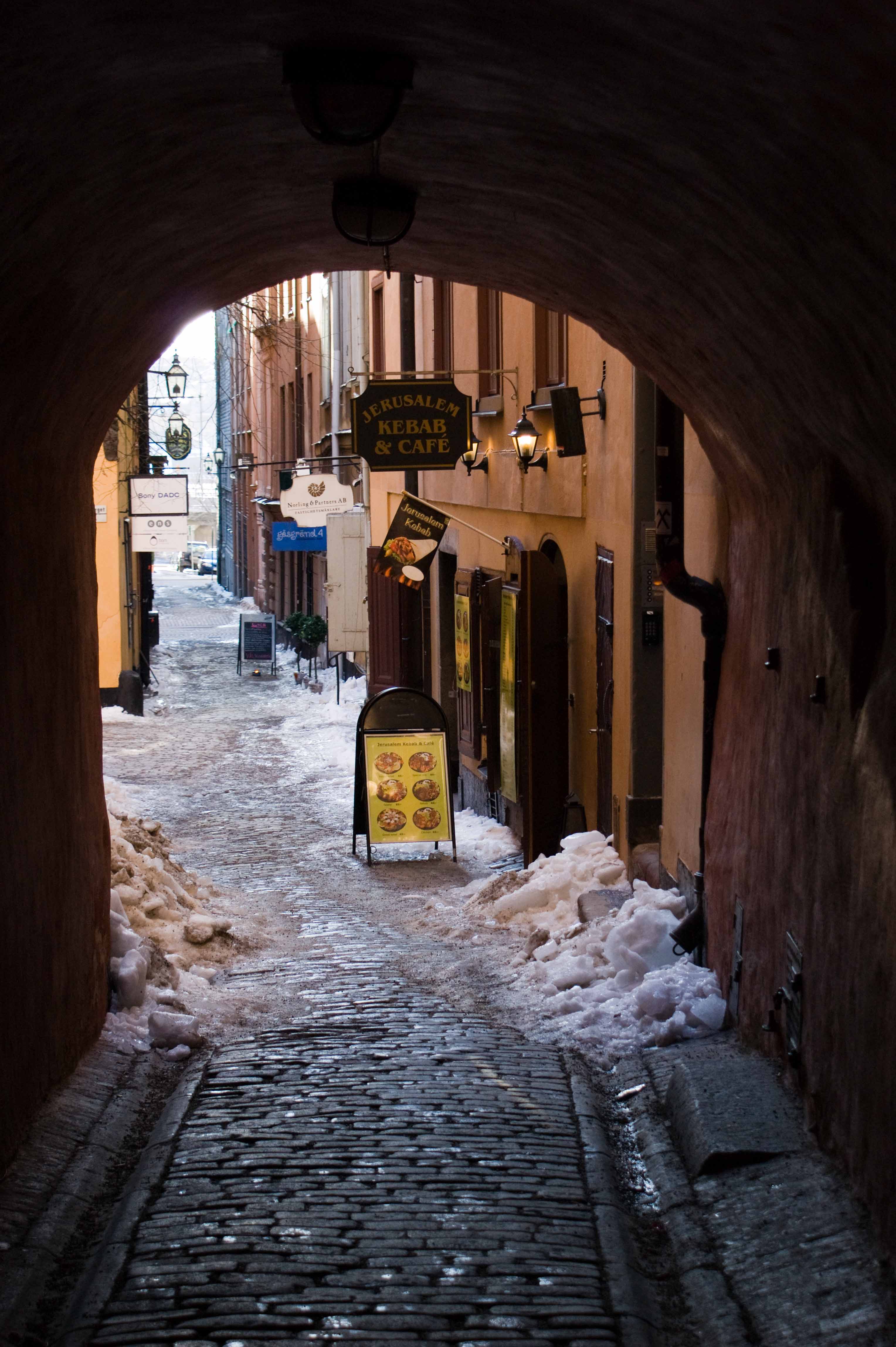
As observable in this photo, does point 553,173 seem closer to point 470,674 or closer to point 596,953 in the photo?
point 596,953

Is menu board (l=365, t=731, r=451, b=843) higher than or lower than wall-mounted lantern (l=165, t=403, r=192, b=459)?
lower

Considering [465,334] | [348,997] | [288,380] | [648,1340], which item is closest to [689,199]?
[648,1340]

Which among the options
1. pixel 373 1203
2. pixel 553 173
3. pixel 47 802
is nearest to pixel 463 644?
pixel 47 802

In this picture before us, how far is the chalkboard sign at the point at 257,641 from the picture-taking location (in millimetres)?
27328

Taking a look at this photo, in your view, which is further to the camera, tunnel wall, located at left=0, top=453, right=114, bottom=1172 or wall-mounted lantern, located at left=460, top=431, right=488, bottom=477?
wall-mounted lantern, located at left=460, top=431, right=488, bottom=477

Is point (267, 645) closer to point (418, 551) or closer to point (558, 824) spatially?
point (418, 551)

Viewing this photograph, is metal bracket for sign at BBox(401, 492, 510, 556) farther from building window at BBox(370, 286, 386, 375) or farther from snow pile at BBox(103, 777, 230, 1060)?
building window at BBox(370, 286, 386, 375)

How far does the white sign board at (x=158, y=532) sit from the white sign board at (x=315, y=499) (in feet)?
5.15

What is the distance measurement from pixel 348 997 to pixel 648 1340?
13.4ft

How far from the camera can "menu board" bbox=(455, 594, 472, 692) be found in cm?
1445

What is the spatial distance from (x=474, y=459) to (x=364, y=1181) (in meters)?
9.72

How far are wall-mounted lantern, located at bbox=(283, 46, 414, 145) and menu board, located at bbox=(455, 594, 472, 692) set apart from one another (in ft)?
32.1

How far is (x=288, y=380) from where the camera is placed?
31109 mm

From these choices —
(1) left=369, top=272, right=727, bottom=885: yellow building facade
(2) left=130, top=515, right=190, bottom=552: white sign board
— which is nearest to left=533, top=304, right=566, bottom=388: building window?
(1) left=369, top=272, right=727, bottom=885: yellow building facade
